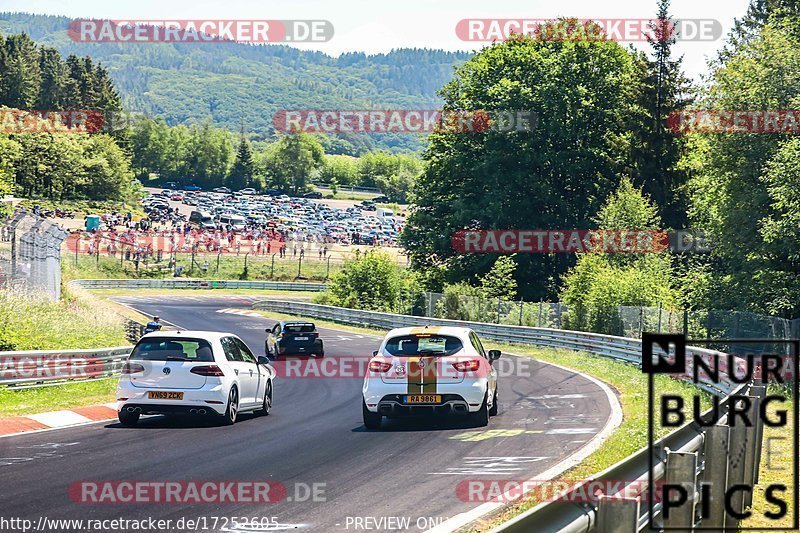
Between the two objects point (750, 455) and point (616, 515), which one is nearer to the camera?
point (616, 515)

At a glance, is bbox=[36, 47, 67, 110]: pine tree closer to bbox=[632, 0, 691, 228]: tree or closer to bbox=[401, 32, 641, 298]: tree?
bbox=[401, 32, 641, 298]: tree

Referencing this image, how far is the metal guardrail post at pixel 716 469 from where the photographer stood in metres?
8.56

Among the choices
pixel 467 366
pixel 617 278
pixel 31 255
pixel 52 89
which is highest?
pixel 52 89

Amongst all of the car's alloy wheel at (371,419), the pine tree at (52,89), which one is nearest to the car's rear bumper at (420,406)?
the car's alloy wheel at (371,419)

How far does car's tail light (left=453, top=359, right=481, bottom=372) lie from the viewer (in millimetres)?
17016

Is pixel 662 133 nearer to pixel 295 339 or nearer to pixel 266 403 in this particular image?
pixel 295 339

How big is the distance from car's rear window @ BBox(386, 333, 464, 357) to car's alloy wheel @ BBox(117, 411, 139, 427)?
4.19 metres

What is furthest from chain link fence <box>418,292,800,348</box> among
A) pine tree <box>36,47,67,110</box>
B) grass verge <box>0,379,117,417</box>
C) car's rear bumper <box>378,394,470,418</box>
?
pine tree <box>36,47,67,110</box>

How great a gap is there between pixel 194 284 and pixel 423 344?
73.3 meters

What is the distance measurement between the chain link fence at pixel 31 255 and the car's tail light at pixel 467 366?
1763 centimetres

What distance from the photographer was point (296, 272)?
9838 centimetres

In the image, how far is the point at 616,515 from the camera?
18.3 feet

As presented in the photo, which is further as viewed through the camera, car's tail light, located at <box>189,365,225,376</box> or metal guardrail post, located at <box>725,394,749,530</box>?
car's tail light, located at <box>189,365,225,376</box>

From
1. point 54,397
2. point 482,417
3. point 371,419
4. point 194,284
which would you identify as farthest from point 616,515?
point 194,284
